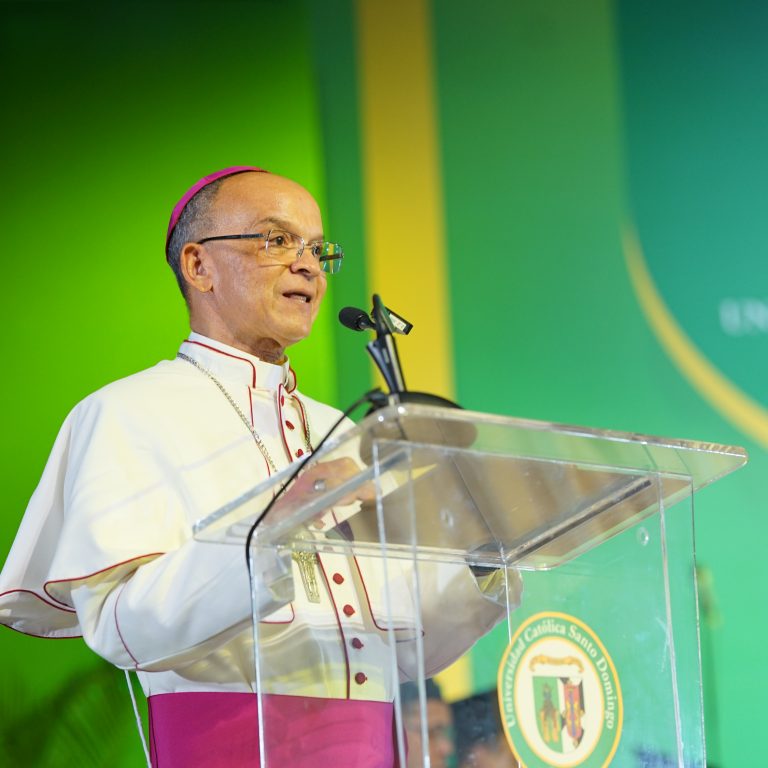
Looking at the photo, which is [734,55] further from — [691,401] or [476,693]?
[476,693]

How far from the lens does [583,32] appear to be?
3.86 meters

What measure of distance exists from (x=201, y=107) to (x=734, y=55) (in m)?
1.59

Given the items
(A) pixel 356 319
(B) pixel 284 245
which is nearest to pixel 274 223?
(B) pixel 284 245

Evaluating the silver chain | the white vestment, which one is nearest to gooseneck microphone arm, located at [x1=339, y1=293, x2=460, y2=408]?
the white vestment

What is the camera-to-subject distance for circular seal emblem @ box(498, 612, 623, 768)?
1848 mm

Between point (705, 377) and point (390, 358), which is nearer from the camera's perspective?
point (390, 358)

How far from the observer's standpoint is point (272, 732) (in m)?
1.89

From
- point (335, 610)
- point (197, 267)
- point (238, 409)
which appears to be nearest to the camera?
point (335, 610)

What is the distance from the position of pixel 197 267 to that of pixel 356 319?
70cm

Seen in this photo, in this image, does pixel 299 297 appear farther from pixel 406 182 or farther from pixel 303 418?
pixel 406 182

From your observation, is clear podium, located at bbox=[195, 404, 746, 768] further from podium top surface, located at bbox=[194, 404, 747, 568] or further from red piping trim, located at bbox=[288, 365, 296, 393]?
red piping trim, located at bbox=[288, 365, 296, 393]

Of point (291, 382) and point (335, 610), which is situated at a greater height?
point (291, 382)

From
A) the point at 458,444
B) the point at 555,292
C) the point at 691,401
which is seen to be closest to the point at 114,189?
the point at 555,292

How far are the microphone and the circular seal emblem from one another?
58 cm
